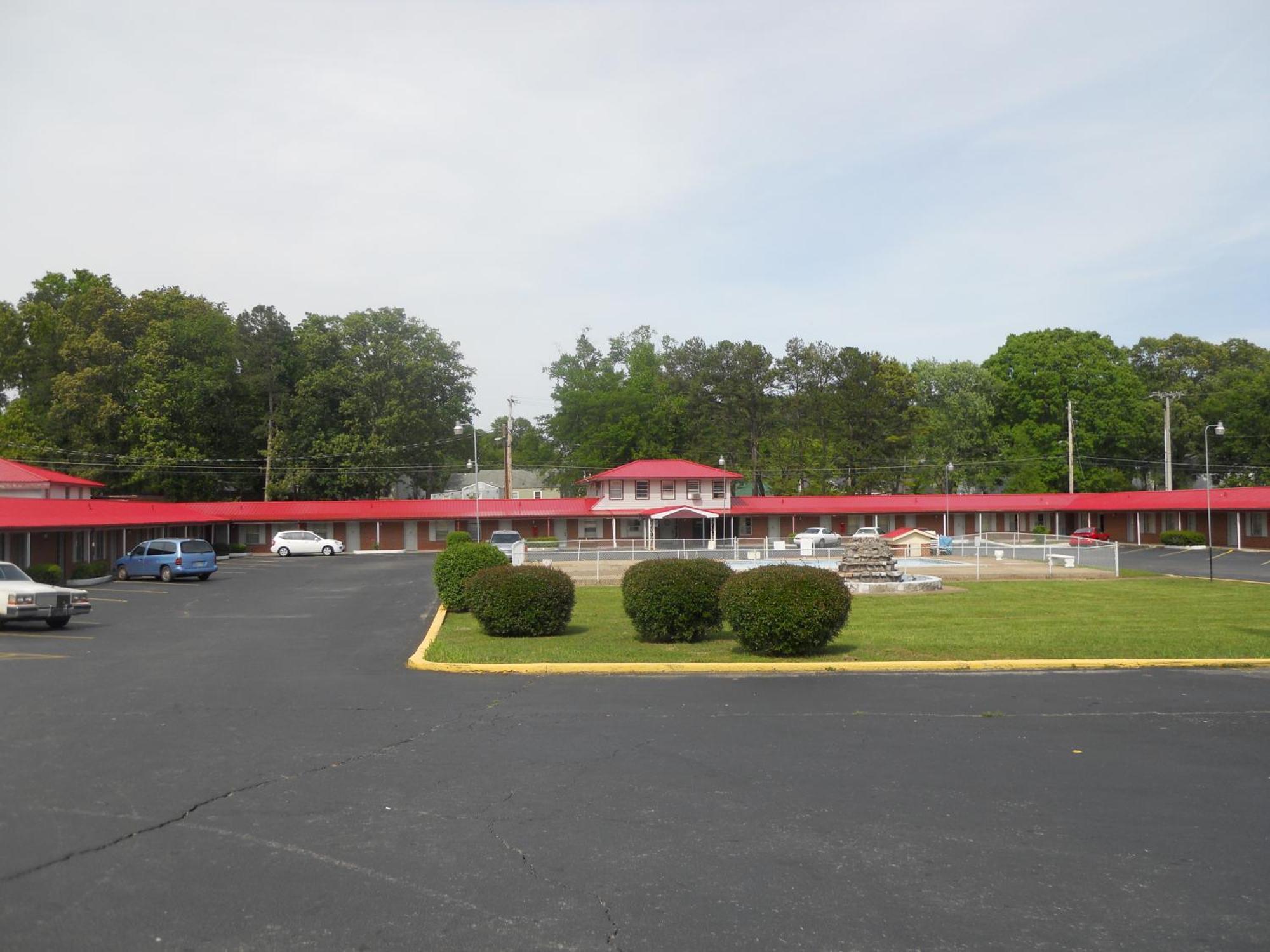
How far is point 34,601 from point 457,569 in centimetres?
869

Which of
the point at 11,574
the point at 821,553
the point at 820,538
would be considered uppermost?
Result: the point at 11,574

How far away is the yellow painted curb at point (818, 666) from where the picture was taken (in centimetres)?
1389

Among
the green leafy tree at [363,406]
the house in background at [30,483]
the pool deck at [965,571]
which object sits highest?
the green leafy tree at [363,406]

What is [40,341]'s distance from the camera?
7169 cm

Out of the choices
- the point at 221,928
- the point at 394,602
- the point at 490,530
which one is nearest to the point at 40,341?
the point at 490,530

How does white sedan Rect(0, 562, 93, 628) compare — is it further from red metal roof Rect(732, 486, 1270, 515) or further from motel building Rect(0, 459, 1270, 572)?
red metal roof Rect(732, 486, 1270, 515)

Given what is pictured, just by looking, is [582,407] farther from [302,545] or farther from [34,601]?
[34,601]

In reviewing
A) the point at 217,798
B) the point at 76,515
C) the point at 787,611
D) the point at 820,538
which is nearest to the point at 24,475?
the point at 76,515

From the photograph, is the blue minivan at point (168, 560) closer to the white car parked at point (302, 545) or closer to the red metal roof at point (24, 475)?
the red metal roof at point (24, 475)

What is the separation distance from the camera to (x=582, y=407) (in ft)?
270

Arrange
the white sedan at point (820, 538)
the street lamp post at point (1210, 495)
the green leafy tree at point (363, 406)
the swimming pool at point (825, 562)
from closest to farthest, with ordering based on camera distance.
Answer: the street lamp post at point (1210, 495) → the swimming pool at point (825, 562) → the white sedan at point (820, 538) → the green leafy tree at point (363, 406)

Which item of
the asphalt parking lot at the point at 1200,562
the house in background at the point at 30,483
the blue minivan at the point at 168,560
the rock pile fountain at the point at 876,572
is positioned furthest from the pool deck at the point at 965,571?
the house in background at the point at 30,483

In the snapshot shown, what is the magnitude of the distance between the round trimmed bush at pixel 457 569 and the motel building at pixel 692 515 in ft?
88.2

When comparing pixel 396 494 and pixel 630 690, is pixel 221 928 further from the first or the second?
pixel 396 494
